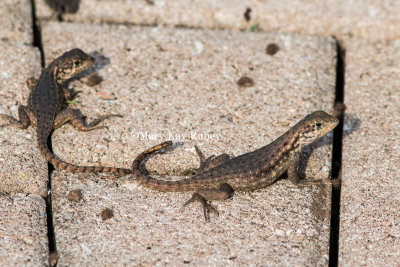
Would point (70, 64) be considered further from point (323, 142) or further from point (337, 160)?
point (337, 160)

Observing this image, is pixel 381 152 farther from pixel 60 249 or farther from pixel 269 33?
pixel 60 249

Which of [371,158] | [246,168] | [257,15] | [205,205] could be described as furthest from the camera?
[257,15]

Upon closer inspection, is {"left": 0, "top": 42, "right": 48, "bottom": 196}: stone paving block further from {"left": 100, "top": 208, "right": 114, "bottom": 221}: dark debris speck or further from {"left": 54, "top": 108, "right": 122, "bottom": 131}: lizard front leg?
{"left": 100, "top": 208, "right": 114, "bottom": 221}: dark debris speck

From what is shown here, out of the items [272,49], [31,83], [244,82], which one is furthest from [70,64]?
[272,49]

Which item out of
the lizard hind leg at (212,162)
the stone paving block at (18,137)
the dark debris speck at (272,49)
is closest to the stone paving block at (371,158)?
the dark debris speck at (272,49)

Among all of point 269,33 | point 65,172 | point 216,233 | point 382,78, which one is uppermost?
point 269,33

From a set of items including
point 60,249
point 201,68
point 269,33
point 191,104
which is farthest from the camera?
point 269,33

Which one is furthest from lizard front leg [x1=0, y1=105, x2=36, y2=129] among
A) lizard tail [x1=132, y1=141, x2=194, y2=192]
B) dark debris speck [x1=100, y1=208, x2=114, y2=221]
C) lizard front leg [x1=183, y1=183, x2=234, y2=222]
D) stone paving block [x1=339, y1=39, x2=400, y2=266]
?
stone paving block [x1=339, y1=39, x2=400, y2=266]

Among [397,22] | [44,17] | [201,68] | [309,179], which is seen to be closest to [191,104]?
[201,68]
